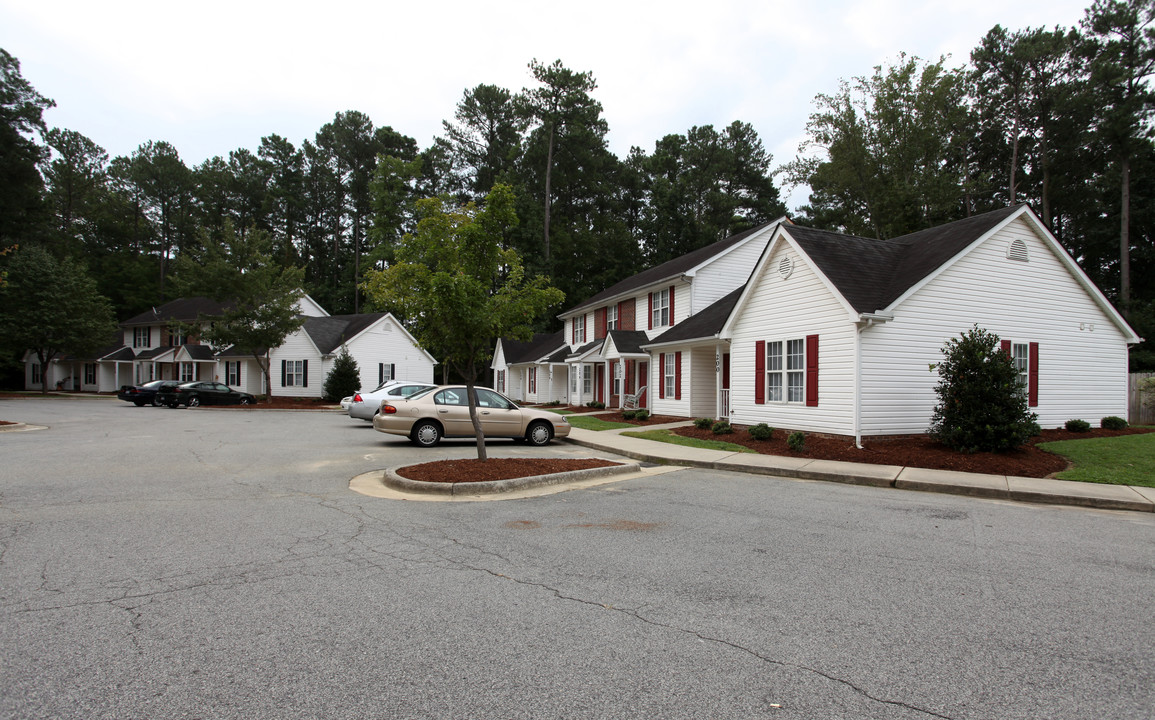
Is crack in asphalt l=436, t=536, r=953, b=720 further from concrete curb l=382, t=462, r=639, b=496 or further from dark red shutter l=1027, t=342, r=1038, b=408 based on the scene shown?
dark red shutter l=1027, t=342, r=1038, b=408

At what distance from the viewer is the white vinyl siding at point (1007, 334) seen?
15.0 m

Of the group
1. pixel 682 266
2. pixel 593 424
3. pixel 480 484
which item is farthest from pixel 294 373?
pixel 480 484

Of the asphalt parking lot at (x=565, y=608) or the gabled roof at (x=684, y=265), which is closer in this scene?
the asphalt parking lot at (x=565, y=608)

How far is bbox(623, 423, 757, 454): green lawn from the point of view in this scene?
49.5 feet

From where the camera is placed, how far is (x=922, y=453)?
13172 mm

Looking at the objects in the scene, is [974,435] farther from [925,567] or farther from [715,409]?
[715,409]

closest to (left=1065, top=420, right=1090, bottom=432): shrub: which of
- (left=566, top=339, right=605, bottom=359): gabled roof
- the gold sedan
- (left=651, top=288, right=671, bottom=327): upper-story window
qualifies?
the gold sedan

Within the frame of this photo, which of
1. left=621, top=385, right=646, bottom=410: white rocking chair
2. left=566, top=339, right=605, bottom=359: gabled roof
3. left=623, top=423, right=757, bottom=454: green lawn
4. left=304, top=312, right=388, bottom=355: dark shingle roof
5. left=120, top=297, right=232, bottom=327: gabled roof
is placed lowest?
left=623, top=423, right=757, bottom=454: green lawn

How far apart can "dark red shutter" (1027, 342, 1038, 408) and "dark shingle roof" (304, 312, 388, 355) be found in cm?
3484

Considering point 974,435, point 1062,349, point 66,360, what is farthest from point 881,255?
point 66,360

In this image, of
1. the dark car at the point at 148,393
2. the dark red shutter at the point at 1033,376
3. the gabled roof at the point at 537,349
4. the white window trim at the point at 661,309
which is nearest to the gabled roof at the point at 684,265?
the white window trim at the point at 661,309

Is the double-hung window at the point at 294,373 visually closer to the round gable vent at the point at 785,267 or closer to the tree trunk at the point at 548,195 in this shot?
the tree trunk at the point at 548,195

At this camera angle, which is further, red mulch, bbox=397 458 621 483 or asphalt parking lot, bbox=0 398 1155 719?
red mulch, bbox=397 458 621 483

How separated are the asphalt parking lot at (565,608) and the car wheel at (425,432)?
676 centimetres
